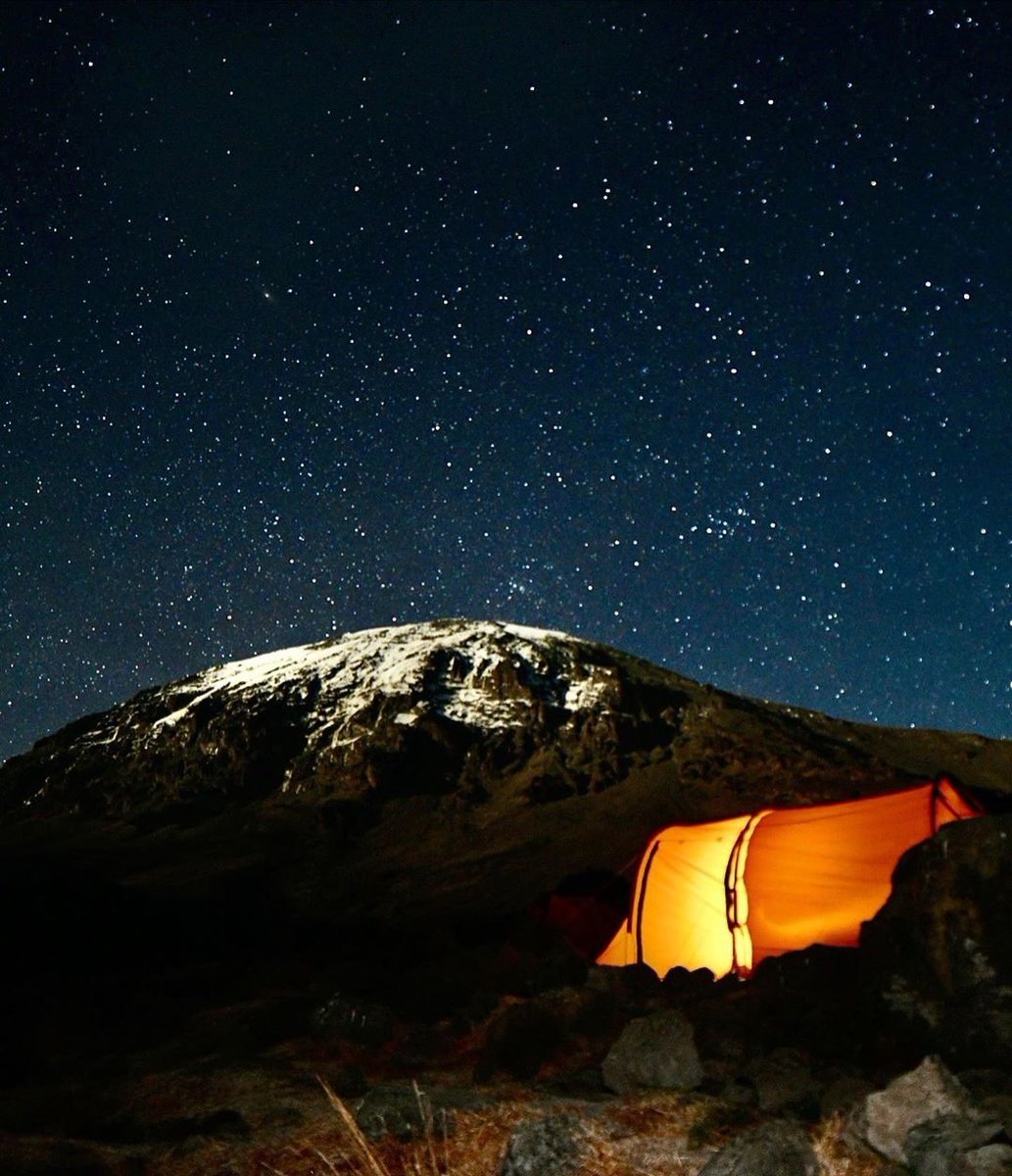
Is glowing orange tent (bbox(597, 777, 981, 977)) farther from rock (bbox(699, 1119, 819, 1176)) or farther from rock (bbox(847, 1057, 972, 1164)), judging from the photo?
rock (bbox(699, 1119, 819, 1176))

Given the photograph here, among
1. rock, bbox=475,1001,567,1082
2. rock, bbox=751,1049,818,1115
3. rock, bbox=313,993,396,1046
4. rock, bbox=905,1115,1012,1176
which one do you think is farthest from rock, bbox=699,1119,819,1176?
rock, bbox=313,993,396,1046

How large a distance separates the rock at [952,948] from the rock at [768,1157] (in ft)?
9.13

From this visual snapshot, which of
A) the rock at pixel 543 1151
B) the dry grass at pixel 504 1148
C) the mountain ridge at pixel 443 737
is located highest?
the mountain ridge at pixel 443 737

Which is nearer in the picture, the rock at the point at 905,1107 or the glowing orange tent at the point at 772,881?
the rock at the point at 905,1107

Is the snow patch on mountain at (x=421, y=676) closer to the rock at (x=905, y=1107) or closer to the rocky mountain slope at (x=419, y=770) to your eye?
the rocky mountain slope at (x=419, y=770)

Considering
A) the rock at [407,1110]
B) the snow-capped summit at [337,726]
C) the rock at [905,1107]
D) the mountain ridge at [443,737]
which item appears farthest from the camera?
the snow-capped summit at [337,726]

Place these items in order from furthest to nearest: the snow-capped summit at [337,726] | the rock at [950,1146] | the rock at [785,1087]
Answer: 1. the snow-capped summit at [337,726]
2. the rock at [785,1087]
3. the rock at [950,1146]

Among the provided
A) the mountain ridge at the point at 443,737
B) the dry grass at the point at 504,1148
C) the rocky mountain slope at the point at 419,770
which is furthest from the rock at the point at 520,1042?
the mountain ridge at the point at 443,737

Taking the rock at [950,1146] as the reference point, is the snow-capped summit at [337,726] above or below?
above

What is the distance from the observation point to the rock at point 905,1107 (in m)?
4.61

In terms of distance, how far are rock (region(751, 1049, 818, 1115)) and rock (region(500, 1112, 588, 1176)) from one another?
1.76m

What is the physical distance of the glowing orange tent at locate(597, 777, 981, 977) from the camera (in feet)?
36.3

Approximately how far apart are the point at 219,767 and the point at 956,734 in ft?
176

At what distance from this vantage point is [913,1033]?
6684 millimetres
